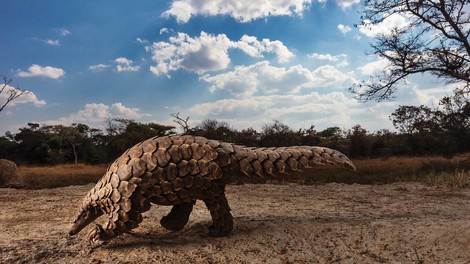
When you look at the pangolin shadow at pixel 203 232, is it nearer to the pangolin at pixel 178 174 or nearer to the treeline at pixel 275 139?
the pangolin at pixel 178 174

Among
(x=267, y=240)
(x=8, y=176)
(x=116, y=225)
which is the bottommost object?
(x=267, y=240)

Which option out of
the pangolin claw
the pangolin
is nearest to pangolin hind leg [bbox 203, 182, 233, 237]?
the pangolin

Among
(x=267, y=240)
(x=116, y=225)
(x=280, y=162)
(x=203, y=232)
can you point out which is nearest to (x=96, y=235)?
(x=116, y=225)

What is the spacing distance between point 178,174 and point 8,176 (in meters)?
10.4

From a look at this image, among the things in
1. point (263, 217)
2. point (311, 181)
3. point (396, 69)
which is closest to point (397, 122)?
point (396, 69)

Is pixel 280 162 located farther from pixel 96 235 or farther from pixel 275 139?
pixel 275 139

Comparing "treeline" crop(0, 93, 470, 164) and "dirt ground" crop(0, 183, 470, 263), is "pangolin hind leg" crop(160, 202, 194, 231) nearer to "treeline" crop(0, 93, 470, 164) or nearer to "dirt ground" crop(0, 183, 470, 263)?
"dirt ground" crop(0, 183, 470, 263)

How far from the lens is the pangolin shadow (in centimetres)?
462

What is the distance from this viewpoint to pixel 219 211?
184 inches

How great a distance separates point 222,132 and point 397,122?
475 inches

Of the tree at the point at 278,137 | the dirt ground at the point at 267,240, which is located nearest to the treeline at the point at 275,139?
the tree at the point at 278,137

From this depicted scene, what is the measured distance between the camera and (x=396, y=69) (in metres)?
15.5

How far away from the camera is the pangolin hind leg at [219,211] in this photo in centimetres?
450

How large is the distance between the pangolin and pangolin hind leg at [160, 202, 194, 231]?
46cm
